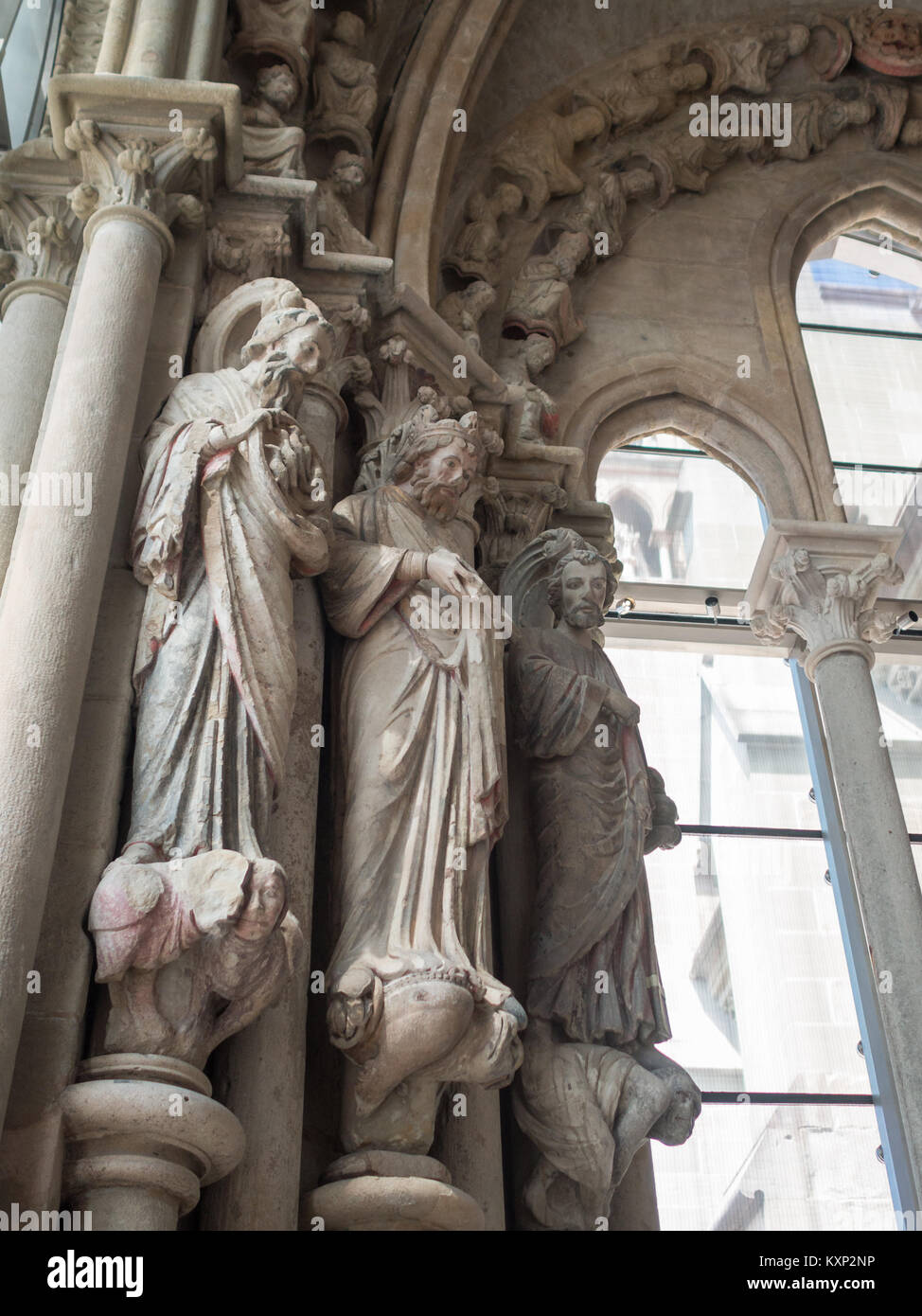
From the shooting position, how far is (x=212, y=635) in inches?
124

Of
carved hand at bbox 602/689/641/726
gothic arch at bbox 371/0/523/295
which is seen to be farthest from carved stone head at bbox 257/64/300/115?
carved hand at bbox 602/689/641/726

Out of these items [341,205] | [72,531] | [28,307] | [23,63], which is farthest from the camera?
[23,63]

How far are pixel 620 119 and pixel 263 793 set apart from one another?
4.46 metres

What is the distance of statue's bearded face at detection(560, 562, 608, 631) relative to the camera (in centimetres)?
440

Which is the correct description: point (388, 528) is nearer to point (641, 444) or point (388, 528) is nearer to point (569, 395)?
point (569, 395)

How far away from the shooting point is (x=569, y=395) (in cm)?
579

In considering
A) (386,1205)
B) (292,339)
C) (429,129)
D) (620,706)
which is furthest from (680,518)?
(386,1205)

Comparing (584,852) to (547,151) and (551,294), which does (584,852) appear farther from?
(547,151)

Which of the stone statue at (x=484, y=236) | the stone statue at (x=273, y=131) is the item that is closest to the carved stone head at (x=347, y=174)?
the stone statue at (x=273, y=131)

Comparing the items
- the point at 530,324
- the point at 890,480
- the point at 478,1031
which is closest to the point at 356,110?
the point at 530,324

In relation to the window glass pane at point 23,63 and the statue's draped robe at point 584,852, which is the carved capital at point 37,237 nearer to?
the window glass pane at point 23,63

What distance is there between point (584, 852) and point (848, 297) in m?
5.23

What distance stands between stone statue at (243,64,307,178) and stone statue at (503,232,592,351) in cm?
142

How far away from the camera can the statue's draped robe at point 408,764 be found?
320cm
